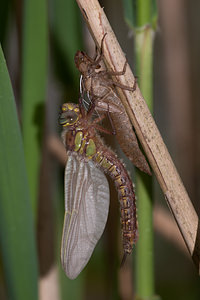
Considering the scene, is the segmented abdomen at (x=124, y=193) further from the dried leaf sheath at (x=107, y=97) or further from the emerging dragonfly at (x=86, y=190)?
the dried leaf sheath at (x=107, y=97)

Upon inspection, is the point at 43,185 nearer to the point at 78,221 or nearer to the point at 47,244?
the point at 47,244

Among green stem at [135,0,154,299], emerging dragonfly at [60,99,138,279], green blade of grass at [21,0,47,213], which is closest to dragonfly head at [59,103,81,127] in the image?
emerging dragonfly at [60,99,138,279]

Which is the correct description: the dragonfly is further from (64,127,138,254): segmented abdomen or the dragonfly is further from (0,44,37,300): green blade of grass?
(0,44,37,300): green blade of grass

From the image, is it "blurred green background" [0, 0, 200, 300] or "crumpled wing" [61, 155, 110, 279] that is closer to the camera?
"blurred green background" [0, 0, 200, 300]

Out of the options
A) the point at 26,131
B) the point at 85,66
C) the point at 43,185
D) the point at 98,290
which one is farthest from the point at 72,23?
the point at 98,290

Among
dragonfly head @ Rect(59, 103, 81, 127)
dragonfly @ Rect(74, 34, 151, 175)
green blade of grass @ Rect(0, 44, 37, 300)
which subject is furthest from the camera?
dragonfly head @ Rect(59, 103, 81, 127)

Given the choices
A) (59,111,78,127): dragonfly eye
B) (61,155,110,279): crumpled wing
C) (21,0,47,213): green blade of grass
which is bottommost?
(61,155,110,279): crumpled wing

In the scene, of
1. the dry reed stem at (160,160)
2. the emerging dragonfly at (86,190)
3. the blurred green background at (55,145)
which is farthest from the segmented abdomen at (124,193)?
the dry reed stem at (160,160)
